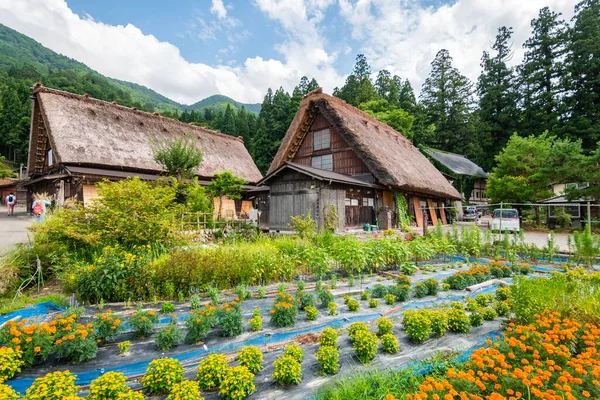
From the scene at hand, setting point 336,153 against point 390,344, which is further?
point 336,153

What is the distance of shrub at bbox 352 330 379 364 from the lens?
10.3ft

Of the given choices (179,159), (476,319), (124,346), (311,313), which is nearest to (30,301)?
(124,346)

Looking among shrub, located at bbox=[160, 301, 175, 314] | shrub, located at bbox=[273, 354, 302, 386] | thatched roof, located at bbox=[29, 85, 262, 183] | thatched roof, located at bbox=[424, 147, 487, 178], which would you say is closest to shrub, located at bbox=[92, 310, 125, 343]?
shrub, located at bbox=[160, 301, 175, 314]

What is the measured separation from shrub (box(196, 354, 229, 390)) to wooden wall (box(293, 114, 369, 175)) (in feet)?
44.3

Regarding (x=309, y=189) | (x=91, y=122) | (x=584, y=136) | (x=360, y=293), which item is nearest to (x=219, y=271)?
(x=360, y=293)

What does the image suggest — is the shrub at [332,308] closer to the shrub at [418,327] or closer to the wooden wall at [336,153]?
the shrub at [418,327]

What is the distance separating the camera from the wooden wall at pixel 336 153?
15609mm

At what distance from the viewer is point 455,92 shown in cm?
3850

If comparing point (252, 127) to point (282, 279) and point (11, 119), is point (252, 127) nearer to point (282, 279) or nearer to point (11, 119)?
point (11, 119)

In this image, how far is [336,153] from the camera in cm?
1648

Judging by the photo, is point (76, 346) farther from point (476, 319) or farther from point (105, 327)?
point (476, 319)

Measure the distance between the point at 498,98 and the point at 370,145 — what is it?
1143 inches

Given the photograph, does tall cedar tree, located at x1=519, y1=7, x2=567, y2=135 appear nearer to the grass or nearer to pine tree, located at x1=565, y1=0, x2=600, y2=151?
pine tree, located at x1=565, y1=0, x2=600, y2=151

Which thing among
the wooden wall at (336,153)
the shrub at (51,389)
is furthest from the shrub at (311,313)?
the wooden wall at (336,153)
